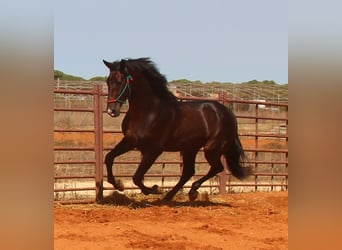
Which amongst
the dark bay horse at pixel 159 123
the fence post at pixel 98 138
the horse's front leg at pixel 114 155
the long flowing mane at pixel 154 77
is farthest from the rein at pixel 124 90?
the fence post at pixel 98 138

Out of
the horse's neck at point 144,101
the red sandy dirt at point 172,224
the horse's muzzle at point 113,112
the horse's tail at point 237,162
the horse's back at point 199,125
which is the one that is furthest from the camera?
the horse's tail at point 237,162

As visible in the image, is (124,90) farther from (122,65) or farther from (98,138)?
(98,138)

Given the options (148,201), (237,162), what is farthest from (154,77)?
(237,162)

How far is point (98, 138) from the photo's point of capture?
24.3 feet

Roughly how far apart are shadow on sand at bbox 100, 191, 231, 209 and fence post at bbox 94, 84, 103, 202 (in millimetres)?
199

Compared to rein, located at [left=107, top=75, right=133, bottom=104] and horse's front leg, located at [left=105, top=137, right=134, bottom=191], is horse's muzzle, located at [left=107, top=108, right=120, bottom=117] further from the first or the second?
horse's front leg, located at [left=105, top=137, right=134, bottom=191]

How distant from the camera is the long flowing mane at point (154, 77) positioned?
7109mm

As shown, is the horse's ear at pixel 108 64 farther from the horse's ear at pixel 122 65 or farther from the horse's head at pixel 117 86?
the horse's ear at pixel 122 65

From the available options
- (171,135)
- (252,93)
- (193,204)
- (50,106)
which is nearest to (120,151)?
(171,135)

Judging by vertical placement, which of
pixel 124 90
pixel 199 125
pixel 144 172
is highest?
pixel 124 90

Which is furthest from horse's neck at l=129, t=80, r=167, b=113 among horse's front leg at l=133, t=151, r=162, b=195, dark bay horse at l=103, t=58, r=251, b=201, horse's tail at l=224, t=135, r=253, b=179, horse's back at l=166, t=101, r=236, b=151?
horse's tail at l=224, t=135, r=253, b=179

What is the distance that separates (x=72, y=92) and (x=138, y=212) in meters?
2.13

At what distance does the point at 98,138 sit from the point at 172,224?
260 centimetres

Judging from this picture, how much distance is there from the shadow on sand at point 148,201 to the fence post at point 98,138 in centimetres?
20
